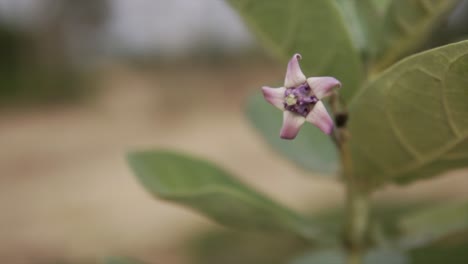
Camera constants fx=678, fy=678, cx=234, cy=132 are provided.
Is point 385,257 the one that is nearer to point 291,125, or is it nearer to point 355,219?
point 355,219

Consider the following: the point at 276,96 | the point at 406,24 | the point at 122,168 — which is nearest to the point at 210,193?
the point at 276,96

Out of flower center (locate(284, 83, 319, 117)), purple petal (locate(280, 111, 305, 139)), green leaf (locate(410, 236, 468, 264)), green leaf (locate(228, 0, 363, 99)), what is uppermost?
green leaf (locate(228, 0, 363, 99))

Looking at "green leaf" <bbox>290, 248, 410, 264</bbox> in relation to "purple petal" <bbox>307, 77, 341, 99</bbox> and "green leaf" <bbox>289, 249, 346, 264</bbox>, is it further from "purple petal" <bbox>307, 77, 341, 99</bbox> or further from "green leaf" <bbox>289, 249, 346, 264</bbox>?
"purple petal" <bbox>307, 77, 341, 99</bbox>

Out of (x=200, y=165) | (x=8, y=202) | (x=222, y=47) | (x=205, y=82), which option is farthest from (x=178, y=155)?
(x=222, y=47)

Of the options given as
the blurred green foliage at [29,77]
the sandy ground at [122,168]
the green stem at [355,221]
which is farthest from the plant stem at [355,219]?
the blurred green foliage at [29,77]

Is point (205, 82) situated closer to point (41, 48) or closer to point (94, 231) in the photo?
point (41, 48)

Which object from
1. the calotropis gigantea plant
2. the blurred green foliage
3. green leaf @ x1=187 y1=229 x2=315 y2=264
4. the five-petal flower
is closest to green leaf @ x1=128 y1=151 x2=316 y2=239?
the calotropis gigantea plant
